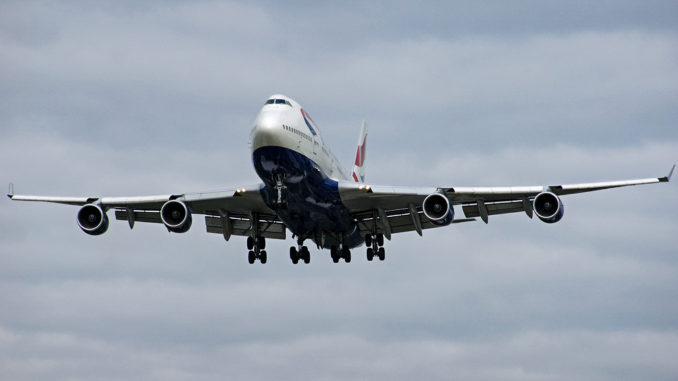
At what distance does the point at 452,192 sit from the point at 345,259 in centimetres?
935

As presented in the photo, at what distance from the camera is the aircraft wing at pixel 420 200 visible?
4872 centimetres

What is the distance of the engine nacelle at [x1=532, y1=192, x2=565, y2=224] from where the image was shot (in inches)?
1868

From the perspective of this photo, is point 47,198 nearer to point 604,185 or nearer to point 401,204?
point 401,204

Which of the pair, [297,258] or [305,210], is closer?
[305,210]

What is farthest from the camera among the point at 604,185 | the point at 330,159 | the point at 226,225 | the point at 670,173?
the point at 226,225

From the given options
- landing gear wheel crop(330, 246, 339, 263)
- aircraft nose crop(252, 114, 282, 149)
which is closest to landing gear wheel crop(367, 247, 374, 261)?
landing gear wheel crop(330, 246, 339, 263)

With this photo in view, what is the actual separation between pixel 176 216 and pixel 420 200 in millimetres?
11941

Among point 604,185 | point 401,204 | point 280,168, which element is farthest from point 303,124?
point 604,185

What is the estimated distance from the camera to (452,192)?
49531 millimetres

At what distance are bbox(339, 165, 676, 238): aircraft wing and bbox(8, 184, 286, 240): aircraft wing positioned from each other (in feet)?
15.3

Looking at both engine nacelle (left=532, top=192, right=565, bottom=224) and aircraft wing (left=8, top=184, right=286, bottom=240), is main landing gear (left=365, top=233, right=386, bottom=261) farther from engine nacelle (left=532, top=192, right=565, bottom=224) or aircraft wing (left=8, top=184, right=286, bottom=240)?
engine nacelle (left=532, top=192, right=565, bottom=224)

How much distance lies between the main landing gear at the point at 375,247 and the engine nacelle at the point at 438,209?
273 inches

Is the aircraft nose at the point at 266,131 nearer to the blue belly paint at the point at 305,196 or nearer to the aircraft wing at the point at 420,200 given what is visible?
the blue belly paint at the point at 305,196

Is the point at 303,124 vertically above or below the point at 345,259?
above
